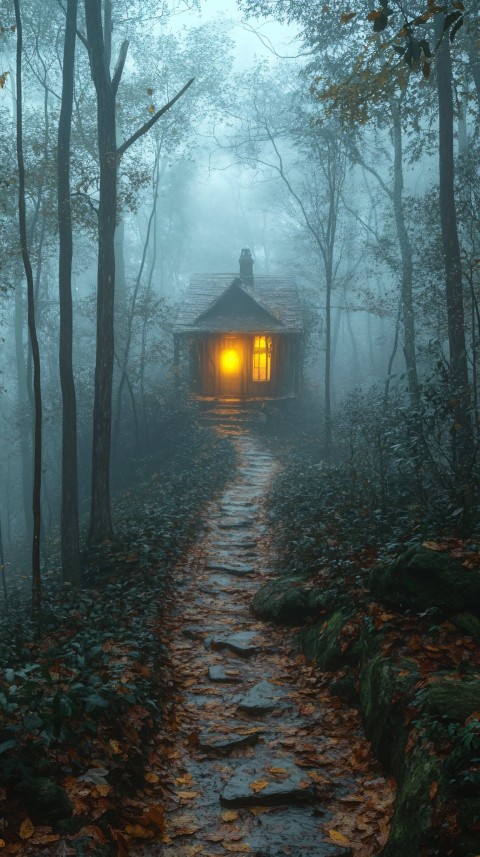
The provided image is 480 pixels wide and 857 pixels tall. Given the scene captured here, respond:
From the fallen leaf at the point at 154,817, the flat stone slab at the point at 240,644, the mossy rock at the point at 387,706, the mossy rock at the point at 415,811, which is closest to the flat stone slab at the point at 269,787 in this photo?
the fallen leaf at the point at 154,817

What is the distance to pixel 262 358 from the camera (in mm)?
29484

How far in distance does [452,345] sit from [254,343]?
1897 cm

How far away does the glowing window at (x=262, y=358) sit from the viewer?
95.7 ft

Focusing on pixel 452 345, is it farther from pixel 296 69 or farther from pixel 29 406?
pixel 296 69

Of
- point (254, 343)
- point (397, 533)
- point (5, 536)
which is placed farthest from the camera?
point (5, 536)

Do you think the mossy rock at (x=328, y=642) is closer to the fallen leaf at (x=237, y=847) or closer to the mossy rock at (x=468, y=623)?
the mossy rock at (x=468, y=623)

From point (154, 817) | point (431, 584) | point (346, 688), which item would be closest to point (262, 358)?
point (431, 584)

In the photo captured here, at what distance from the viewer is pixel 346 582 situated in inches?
260

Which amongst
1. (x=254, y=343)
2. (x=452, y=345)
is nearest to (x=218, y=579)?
(x=452, y=345)

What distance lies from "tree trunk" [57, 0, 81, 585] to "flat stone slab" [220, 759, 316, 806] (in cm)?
533

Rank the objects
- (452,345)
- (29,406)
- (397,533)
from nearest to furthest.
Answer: (397,533) → (452,345) → (29,406)

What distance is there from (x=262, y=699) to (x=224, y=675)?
645 mm

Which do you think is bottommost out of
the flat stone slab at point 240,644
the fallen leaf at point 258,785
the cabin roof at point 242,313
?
the flat stone slab at point 240,644

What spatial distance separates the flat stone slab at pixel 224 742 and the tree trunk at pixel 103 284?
18.3 ft
